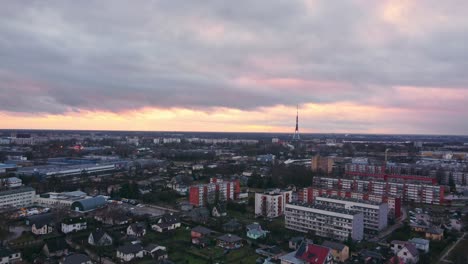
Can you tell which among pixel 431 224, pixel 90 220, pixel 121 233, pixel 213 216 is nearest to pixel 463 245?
pixel 431 224

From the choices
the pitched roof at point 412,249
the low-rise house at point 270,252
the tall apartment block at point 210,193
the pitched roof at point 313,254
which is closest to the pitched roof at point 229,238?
the low-rise house at point 270,252

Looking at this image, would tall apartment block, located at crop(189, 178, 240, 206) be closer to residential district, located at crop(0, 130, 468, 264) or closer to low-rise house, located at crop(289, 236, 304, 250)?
residential district, located at crop(0, 130, 468, 264)

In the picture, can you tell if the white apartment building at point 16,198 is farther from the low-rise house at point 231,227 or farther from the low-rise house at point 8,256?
the low-rise house at point 231,227

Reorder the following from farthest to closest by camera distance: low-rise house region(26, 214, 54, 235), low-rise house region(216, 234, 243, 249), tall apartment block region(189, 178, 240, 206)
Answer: tall apartment block region(189, 178, 240, 206)
low-rise house region(26, 214, 54, 235)
low-rise house region(216, 234, 243, 249)

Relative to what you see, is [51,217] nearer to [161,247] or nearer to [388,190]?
[161,247]

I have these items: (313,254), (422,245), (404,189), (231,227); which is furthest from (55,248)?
(404,189)

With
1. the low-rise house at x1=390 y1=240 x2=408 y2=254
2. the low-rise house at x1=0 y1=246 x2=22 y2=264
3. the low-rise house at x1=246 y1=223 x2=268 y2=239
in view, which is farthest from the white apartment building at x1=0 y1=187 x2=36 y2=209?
the low-rise house at x1=390 y1=240 x2=408 y2=254

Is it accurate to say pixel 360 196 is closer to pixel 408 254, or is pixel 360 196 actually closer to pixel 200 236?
pixel 408 254
